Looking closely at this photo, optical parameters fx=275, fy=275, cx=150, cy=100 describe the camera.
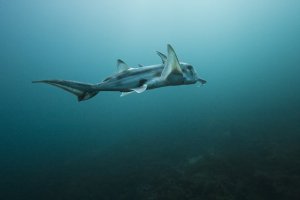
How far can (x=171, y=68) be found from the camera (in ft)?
13.8

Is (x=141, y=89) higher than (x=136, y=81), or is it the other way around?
(x=136, y=81)

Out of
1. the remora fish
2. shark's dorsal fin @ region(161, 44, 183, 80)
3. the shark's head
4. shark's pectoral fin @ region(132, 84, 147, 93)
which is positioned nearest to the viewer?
shark's dorsal fin @ region(161, 44, 183, 80)

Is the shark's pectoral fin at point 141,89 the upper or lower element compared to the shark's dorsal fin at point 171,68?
lower

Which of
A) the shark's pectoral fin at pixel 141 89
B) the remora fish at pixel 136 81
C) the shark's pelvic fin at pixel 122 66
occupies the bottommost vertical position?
the shark's pectoral fin at pixel 141 89

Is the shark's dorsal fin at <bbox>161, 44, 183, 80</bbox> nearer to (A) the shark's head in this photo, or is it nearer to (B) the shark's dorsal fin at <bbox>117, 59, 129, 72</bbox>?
(A) the shark's head

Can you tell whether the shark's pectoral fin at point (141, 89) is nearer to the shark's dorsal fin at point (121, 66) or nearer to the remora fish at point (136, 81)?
the remora fish at point (136, 81)

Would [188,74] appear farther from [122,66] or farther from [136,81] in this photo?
[122,66]

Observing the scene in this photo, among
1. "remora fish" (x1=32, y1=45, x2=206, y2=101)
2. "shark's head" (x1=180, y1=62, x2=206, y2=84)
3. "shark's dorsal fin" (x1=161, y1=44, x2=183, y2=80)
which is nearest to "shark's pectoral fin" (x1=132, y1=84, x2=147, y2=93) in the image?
"remora fish" (x1=32, y1=45, x2=206, y2=101)

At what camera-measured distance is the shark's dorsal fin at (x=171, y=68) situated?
13.2 feet

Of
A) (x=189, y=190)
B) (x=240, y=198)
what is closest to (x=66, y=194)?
(x=189, y=190)

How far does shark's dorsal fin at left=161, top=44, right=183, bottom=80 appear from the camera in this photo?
4016 mm

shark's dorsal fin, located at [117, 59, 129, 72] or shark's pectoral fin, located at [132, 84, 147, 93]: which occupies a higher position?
shark's dorsal fin, located at [117, 59, 129, 72]

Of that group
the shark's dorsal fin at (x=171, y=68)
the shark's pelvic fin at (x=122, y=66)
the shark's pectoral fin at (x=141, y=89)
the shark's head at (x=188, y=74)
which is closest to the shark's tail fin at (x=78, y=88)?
the shark's pelvic fin at (x=122, y=66)

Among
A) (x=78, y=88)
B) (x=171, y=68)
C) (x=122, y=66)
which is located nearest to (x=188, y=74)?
(x=171, y=68)
